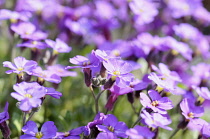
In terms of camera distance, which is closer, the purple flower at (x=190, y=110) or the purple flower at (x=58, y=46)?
the purple flower at (x=190, y=110)

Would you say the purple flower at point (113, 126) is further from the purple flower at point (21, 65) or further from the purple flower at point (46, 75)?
the purple flower at point (21, 65)

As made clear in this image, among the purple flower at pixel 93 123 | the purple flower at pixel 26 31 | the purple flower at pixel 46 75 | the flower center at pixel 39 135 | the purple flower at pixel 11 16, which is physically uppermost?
the purple flower at pixel 11 16

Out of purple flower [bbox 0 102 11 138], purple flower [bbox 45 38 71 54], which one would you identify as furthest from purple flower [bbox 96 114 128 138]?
purple flower [bbox 45 38 71 54]

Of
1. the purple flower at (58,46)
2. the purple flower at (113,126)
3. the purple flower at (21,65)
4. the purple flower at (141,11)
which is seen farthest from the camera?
the purple flower at (141,11)

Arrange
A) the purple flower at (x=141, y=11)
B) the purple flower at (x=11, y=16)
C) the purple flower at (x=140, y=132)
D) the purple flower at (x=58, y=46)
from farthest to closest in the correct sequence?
the purple flower at (x=141, y=11) → the purple flower at (x=11, y=16) → the purple flower at (x=58, y=46) → the purple flower at (x=140, y=132)

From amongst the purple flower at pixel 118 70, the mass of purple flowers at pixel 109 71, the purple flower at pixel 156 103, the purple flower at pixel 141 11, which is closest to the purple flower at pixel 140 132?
the mass of purple flowers at pixel 109 71

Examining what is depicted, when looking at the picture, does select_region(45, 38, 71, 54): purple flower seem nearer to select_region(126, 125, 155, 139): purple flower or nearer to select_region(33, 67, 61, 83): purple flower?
select_region(33, 67, 61, 83): purple flower

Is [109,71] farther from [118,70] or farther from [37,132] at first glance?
[37,132]

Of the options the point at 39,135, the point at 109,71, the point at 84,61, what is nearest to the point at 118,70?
the point at 109,71

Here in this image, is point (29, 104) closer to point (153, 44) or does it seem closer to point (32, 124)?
point (32, 124)
